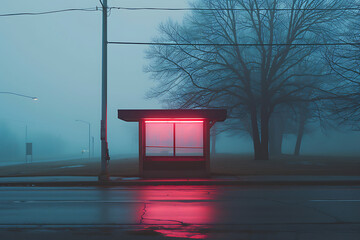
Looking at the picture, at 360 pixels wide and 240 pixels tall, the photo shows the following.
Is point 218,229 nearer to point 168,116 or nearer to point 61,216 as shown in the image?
point 61,216

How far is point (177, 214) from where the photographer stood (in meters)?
8.09

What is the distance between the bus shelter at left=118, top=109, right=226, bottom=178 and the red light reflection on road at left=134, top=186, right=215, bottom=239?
6122 mm

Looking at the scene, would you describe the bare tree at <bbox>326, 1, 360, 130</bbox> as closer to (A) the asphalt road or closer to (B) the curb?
(B) the curb

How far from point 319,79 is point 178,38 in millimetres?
11776

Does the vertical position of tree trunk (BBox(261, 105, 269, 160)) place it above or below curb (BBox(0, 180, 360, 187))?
above

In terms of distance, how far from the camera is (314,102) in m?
28.1

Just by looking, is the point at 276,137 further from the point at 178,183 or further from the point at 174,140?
the point at 178,183

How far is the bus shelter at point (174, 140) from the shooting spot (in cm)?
1700

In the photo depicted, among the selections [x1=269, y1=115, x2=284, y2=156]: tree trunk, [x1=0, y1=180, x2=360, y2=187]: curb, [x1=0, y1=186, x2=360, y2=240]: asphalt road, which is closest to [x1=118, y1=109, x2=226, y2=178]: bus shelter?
[x1=0, y1=180, x2=360, y2=187]: curb

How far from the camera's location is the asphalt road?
6406 mm

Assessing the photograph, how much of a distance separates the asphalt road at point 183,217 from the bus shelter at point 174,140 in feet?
20.5

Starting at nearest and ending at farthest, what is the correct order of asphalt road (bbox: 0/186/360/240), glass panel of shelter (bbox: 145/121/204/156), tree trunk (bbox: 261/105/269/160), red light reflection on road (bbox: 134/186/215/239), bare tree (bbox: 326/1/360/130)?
asphalt road (bbox: 0/186/360/240), red light reflection on road (bbox: 134/186/215/239), glass panel of shelter (bbox: 145/121/204/156), bare tree (bbox: 326/1/360/130), tree trunk (bbox: 261/105/269/160)

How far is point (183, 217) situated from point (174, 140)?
1012cm

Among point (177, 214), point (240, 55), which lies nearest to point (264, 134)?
point (240, 55)
